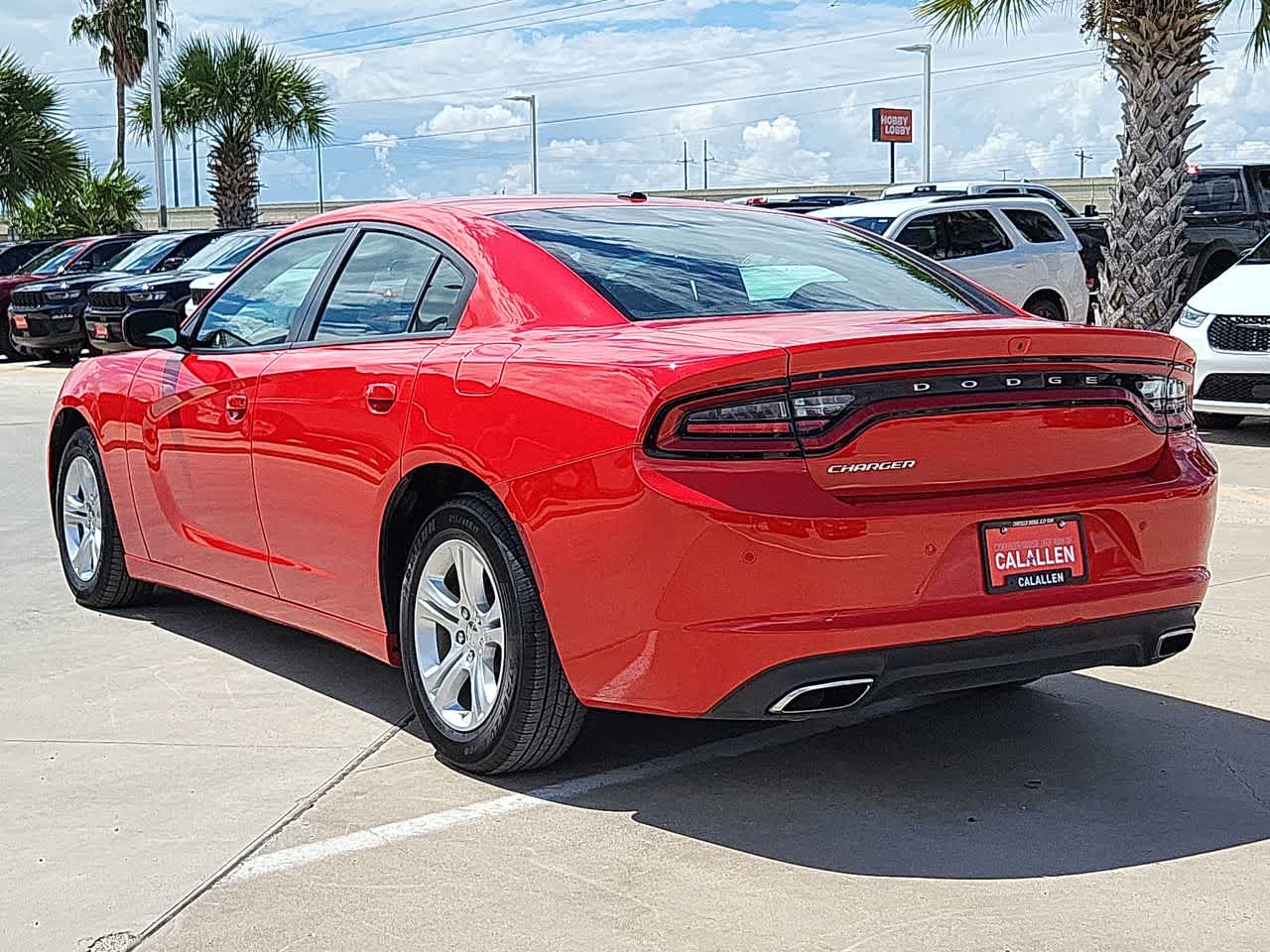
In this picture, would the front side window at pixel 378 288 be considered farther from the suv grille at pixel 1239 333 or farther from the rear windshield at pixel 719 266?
the suv grille at pixel 1239 333

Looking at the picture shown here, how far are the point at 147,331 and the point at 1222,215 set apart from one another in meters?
15.8

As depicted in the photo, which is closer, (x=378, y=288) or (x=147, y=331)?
(x=378, y=288)

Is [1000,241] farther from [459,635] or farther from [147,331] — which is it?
[459,635]

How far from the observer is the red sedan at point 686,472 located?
394cm

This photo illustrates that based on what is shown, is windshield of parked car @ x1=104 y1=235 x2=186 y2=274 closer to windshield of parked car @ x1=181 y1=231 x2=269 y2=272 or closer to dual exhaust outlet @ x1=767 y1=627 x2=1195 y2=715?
windshield of parked car @ x1=181 y1=231 x2=269 y2=272

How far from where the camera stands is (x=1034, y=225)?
16.8 metres

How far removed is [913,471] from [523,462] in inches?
36.9

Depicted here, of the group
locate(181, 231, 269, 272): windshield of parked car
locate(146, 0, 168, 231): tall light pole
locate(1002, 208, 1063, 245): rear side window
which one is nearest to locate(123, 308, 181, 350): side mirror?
locate(1002, 208, 1063, 245): rear side window

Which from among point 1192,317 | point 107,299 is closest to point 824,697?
point 1192,317

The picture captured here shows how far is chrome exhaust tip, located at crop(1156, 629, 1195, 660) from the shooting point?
447 centimetres

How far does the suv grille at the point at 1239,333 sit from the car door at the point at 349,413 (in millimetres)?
7768

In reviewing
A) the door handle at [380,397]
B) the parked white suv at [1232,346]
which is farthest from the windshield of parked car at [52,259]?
the door handle at [380,397]

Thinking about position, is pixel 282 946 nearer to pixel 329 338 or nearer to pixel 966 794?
pixel 966 794

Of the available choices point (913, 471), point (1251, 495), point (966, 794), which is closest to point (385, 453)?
point (913, 471)
